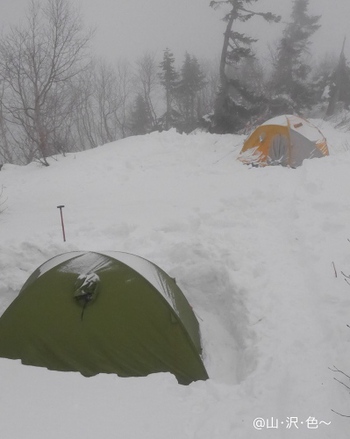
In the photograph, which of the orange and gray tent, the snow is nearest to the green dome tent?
the snow

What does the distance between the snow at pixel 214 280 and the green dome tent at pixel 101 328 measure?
220 millimetres

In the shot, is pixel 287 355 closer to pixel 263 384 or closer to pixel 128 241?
pixel 263 384

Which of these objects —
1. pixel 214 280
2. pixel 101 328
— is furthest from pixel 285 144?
pixel 101 328

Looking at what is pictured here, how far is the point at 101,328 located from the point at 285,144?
9.92 m

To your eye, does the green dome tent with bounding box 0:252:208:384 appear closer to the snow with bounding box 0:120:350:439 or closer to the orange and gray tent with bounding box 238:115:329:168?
the snow with bounding box 0:120:350:439

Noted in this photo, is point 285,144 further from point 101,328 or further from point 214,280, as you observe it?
point 101,328

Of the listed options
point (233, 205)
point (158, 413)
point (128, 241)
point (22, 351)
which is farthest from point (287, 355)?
point (233, 205)

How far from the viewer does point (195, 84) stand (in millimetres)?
32344

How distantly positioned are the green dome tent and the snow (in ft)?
0.72

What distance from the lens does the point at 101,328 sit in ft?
12.1

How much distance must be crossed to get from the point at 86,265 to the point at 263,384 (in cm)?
245

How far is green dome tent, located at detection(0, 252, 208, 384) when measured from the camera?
12.1 ft

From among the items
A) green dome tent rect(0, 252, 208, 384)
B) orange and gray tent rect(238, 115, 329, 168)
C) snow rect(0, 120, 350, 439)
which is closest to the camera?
snow rect(0, 120, 350, 439)

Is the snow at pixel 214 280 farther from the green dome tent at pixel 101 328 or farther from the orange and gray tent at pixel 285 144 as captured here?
the orange and gray tent at pixel 285 144
